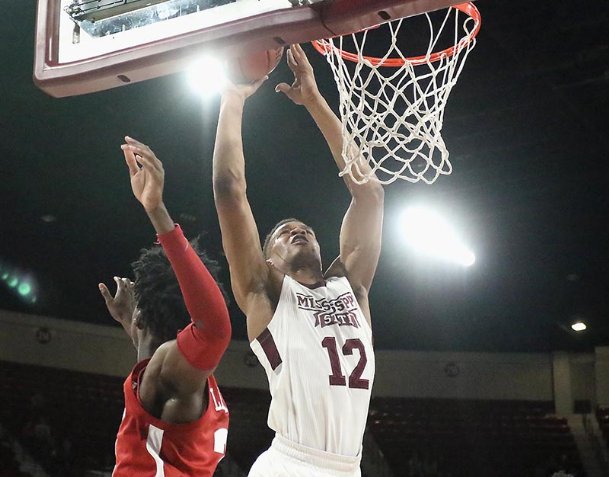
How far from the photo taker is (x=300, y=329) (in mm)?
2758

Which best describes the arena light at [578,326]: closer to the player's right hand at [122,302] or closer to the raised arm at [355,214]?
the raised arm at [355,214]

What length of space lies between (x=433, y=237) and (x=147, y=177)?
28.8 feet

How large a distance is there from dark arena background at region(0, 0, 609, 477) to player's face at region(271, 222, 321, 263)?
12.8 feet

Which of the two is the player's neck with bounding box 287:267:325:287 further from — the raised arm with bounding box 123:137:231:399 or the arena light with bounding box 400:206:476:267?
the arena light with bounding box 400:206:476:267

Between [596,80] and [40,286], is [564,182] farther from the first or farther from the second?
[40,286]

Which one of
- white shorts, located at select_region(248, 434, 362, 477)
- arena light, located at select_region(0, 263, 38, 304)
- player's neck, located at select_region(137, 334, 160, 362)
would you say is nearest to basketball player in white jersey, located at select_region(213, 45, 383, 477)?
white shorts, located at select_region(248, 434, 362, 477)

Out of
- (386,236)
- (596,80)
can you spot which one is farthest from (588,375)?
(596,80)

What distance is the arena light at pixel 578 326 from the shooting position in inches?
530

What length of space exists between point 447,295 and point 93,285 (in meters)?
5.18

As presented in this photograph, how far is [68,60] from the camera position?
9.13ft

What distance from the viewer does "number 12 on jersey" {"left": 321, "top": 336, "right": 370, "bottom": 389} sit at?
2682 mm

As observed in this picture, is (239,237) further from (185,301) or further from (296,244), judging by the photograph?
(185,301)

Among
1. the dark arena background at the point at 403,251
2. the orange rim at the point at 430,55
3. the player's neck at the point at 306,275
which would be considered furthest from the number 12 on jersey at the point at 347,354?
the dark arena background at the point at 403,251

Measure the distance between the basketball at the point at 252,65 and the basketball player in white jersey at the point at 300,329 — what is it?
8 centimetres
